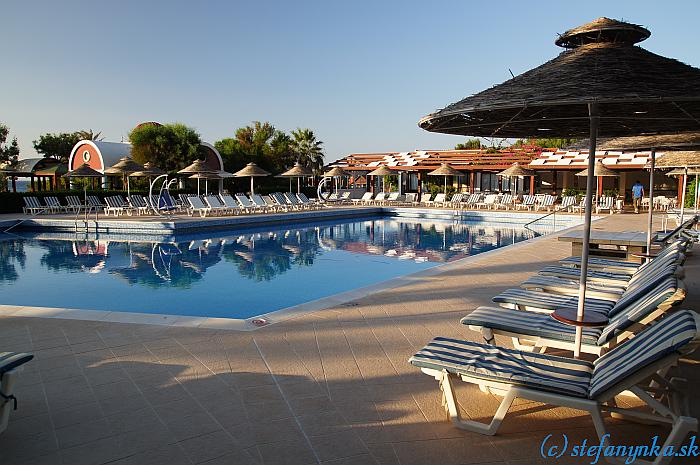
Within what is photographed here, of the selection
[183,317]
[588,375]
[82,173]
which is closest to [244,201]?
[82,173]

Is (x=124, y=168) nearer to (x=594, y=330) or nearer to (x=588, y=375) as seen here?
(x=594, y=330)

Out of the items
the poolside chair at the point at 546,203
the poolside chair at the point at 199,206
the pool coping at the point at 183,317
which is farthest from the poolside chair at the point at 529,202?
the pool coping at the point at 183,317

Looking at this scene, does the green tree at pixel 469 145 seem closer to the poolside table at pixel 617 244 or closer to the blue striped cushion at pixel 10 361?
the poolside table at pixel 617 244

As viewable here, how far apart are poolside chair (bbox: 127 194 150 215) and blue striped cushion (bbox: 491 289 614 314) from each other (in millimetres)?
17489

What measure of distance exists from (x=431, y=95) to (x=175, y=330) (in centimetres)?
1796

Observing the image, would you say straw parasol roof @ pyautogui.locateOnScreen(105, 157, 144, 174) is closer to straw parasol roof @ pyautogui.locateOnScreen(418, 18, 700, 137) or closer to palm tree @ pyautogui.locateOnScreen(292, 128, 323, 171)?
straw parasol roof @ pyautogui.locateOnScreen(418, 18, 700, 137)

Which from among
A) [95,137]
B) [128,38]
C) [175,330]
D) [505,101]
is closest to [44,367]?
[175,330]

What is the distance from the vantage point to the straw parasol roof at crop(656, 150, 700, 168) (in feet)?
32.6

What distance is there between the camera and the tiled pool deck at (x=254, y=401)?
2.57m

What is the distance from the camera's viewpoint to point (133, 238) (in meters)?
14.8

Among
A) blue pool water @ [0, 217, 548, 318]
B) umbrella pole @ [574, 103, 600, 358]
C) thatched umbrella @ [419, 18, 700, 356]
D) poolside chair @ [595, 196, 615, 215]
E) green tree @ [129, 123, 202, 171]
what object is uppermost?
green tree @ [129, 123, 202, 171]

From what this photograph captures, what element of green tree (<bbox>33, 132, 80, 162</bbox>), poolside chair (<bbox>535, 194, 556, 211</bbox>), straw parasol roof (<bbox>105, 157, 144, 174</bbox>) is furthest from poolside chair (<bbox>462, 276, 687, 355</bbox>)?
green tree (<bbox>33, 132, 80, 162</bbox>)

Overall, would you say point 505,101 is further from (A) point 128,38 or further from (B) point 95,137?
(B) point 95,137

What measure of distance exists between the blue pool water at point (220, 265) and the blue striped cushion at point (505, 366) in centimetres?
455
